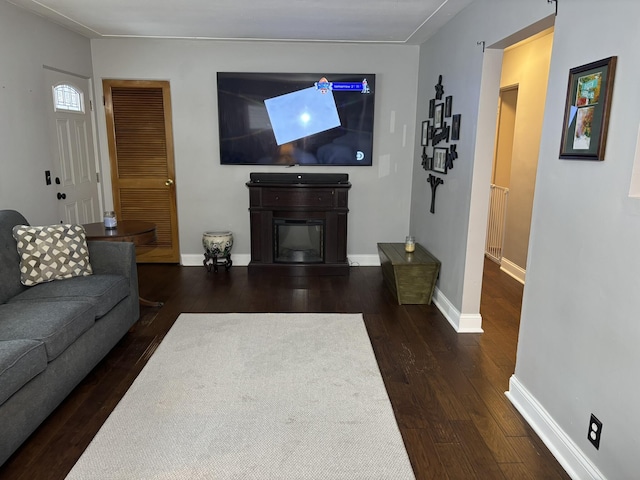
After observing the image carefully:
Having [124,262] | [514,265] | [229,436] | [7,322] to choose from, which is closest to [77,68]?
[124,262]

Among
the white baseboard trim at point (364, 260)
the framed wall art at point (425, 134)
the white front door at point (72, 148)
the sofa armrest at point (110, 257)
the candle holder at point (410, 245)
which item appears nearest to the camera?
the sofa armrest at point (110, 257)

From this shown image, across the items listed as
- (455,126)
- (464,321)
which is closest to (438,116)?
(455,126)

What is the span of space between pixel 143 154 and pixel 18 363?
3.46m

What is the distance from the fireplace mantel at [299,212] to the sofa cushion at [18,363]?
2837mm

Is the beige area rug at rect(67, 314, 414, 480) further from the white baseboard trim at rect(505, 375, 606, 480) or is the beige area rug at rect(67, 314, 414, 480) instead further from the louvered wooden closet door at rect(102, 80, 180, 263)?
the louvered wooden closet door at rect(102, 80, 180, 263)

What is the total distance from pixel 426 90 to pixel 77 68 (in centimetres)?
352

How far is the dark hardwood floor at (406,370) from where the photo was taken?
2.09 meters

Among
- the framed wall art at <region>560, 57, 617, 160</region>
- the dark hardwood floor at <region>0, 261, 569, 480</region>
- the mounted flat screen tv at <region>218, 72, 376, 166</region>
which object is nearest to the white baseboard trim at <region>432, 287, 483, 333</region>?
the dark hardwood floor at <region>0, 261, 569, 480</region>

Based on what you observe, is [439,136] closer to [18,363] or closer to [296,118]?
[296,118]

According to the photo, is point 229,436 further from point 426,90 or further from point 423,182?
point 426,90

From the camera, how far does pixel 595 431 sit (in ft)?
6.07

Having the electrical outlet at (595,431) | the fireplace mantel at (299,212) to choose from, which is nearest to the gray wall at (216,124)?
the fireplace mantel at (299,212)

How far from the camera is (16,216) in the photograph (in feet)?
10.0

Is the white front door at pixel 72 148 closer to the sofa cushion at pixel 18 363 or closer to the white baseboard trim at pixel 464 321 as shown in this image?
the sofa cushion at pixel 18 363
